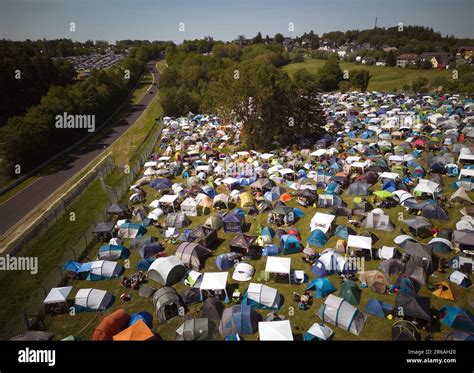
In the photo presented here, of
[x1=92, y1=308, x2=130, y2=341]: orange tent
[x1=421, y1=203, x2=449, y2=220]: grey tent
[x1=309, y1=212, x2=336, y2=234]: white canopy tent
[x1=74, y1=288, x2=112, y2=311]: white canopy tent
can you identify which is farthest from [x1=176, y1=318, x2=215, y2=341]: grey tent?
[x1=421, y1=203, x2=449, y2=220]: grey tent

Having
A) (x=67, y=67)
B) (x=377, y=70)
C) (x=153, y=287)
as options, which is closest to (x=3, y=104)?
(x=67, y=67)

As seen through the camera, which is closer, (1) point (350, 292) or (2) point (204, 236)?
(1) point (350, 292)

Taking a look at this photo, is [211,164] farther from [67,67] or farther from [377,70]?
[377,70]

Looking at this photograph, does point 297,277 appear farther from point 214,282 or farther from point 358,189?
point 358,189

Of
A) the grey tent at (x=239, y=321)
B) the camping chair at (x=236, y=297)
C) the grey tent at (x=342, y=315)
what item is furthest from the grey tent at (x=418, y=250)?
the camping chair at (x=236, y=297)

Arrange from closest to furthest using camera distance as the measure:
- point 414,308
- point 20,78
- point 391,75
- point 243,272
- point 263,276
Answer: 1. point 414,308
2. point 263,276
3. point 243,272
4. point 20,78
5. point 391,75

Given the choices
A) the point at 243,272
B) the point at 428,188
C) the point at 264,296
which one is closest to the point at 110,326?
the point at 243,272
